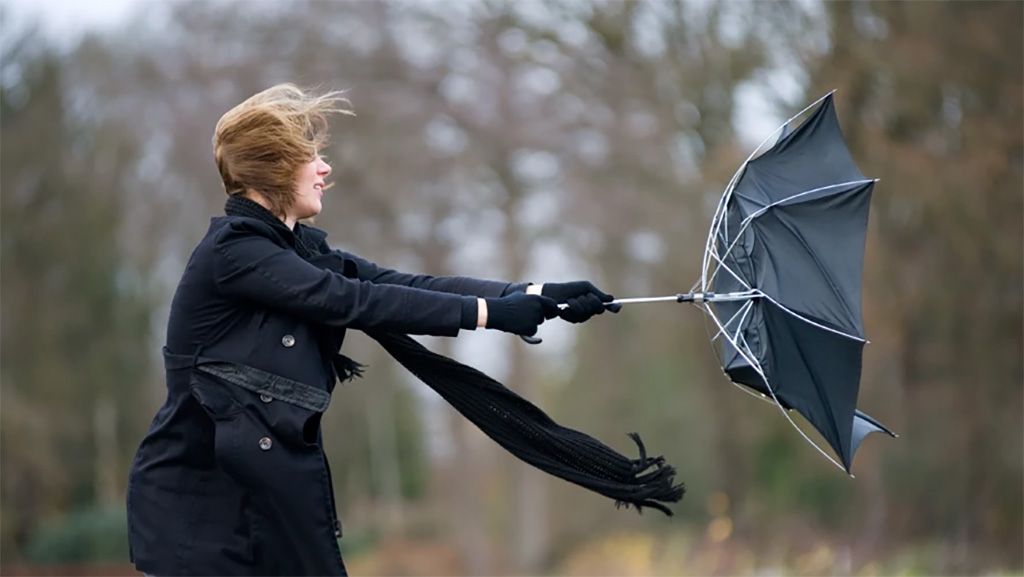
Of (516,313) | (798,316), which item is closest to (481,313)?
(516,313)

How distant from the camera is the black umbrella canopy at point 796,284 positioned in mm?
4379

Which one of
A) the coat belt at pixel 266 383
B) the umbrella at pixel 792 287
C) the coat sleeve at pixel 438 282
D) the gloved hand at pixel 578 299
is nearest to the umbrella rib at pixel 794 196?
the umbrella at pixel 792 287

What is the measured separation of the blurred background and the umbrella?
1126 centimetres

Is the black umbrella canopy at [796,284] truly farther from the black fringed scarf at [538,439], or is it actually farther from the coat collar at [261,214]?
the coat collar at [261,214]

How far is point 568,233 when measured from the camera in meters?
23.3

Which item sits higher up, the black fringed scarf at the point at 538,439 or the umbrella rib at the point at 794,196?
the umbrella rib at the point at 794,196

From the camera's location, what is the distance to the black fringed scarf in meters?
4.30

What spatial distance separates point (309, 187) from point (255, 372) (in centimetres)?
59

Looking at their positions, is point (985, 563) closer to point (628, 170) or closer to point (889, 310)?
point (889, 310)

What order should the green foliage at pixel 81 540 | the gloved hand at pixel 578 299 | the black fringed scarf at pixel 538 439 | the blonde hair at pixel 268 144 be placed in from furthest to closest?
the green foliage at pixel 81 540 < the black fringed scarf at pixel 538 439 < the gloved hand at pixel 578 299 < the blonde hair at pixel 268 144

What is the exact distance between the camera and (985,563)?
52.5 feet

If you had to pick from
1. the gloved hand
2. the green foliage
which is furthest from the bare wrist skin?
the green foliage

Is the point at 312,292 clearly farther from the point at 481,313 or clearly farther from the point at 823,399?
the point at 823,399

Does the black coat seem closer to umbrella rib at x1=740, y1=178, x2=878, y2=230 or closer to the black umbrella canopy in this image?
the black umbrella canopy
